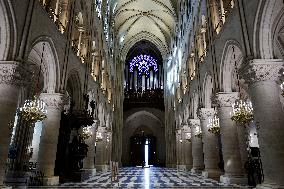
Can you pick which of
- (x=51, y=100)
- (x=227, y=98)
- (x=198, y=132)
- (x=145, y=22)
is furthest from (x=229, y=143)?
(x=145, y=22)

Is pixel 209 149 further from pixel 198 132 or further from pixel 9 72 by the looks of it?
pixel 9 72

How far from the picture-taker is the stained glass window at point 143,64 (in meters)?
41.8

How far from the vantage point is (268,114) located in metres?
7.73

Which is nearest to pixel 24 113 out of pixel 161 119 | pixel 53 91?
pixel 53 91

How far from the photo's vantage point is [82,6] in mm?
16812

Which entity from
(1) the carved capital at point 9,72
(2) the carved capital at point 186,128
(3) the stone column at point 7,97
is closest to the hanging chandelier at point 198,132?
(2) the carved capital at point 186,128

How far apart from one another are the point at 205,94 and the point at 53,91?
9.03 metres

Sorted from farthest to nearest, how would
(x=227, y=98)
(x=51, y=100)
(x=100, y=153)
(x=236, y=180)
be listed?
(x=100, y=153) → (x=227, y=98) → (x=51, y=100) → (x=236, y=180)

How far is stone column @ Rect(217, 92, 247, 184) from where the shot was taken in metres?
10.9

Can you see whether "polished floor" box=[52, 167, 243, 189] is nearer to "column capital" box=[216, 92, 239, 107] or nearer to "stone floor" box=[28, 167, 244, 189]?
"stone floor" box=[28, 167, 244, 189]

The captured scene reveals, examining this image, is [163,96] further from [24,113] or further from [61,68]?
[24,113]

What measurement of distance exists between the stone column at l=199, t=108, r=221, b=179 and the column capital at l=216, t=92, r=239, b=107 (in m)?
3.54

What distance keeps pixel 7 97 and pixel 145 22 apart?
1205 inches

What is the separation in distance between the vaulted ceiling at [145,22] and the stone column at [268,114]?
23151 millimetres
